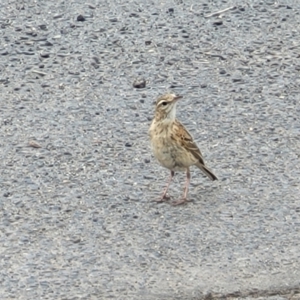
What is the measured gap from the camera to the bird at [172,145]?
854 centimetres

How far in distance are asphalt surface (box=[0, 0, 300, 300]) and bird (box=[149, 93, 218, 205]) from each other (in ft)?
0.51

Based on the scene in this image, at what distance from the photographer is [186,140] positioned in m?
8.62

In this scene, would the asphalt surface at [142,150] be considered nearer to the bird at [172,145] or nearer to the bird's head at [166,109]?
the bird at [172,145]

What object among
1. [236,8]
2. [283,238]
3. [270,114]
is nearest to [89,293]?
[283,238]

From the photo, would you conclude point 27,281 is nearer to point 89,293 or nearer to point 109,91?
point 89,293

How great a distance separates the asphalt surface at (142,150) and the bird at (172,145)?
0.15 metres

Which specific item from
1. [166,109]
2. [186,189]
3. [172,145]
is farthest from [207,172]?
[166,109]

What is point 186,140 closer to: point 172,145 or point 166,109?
point 172,145

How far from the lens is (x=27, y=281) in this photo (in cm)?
745

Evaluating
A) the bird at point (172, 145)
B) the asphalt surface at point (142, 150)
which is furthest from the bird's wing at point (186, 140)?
the asphalt surface at point (142, 150)

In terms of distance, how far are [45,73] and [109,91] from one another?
63 cm

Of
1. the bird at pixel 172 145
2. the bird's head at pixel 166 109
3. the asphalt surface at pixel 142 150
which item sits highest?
the bird's head at pixel 166 109

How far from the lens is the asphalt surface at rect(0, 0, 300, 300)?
7586mm

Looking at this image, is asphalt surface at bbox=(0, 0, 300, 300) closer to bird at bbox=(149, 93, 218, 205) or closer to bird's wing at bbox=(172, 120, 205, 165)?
bird at bbox=(149, 93, 218, 205)
